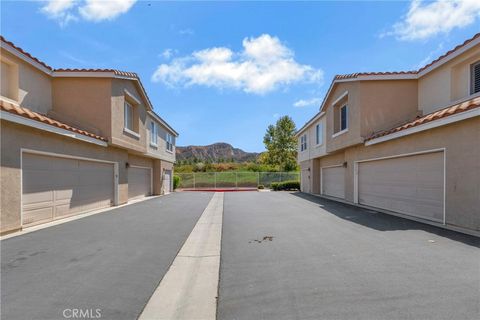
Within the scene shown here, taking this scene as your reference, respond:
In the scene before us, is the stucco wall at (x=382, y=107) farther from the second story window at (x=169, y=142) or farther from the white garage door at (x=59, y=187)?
the second story window at (x=169, y=142)

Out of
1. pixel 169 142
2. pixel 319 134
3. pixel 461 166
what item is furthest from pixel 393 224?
pixel 169 142

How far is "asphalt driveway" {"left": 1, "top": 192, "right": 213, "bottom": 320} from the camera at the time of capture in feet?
10.9

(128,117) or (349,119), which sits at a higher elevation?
(128,117)

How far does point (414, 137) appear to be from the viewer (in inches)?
355

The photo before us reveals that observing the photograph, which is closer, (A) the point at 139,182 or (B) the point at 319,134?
(A) the point at 139,182

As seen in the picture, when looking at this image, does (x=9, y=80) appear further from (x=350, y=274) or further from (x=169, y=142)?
(x=169, y=142)

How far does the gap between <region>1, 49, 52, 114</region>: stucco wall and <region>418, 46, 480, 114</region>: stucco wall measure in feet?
52.1

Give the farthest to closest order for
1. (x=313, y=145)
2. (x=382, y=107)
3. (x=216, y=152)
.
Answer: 1. (x=216, y=152)
2. (x=313, y=145)
3. (x=382, y=107)

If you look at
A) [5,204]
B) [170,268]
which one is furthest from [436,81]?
[5,204]

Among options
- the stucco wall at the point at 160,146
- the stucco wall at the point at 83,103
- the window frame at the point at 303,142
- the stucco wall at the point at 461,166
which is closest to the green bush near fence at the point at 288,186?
the window frame at the point at 303,142

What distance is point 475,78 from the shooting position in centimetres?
963

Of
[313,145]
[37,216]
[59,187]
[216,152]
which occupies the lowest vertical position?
[37,216]

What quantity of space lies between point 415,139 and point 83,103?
13.0 m

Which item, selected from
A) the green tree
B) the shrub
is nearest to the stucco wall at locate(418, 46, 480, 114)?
the shrub
